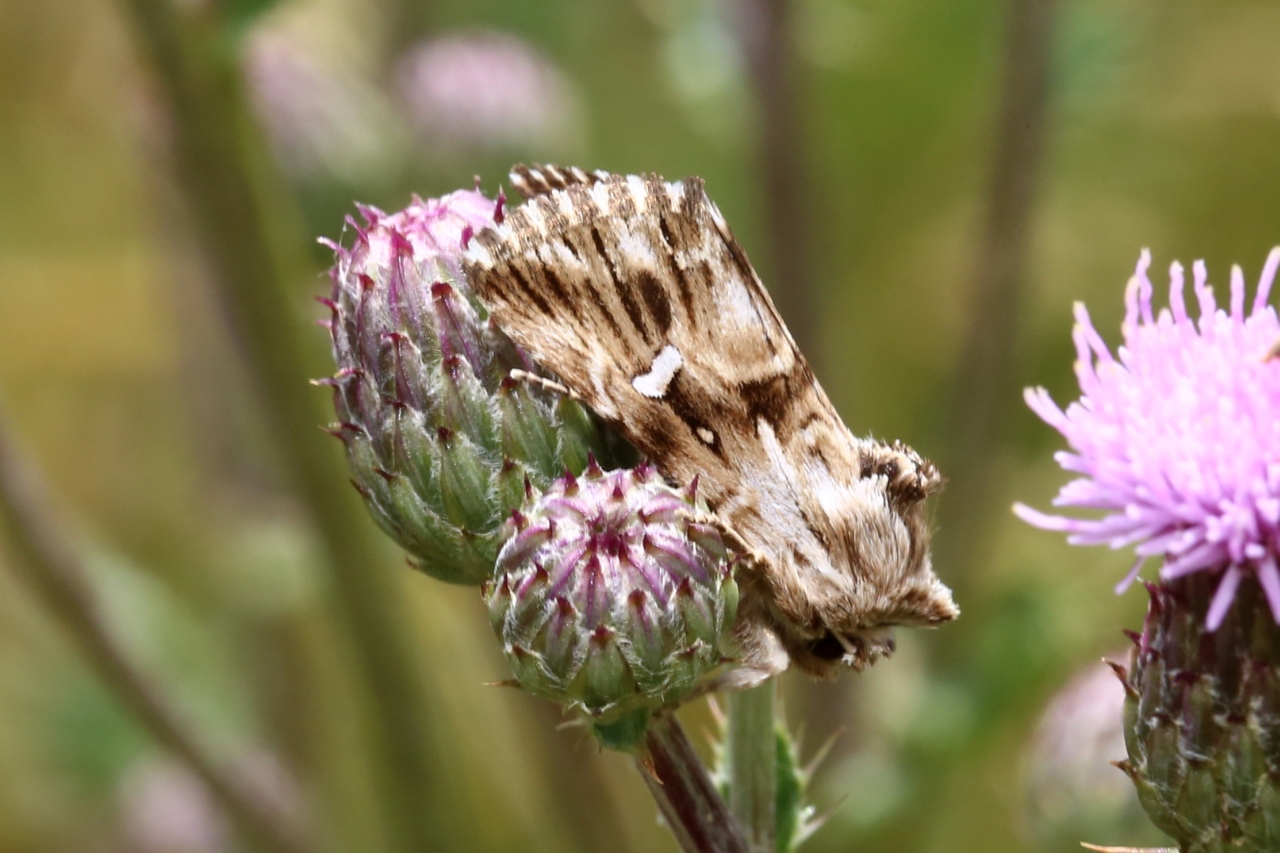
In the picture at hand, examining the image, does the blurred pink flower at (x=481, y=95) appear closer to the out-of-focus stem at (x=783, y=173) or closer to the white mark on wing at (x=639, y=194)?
the out-of-focus stem at (x=783, y=173)

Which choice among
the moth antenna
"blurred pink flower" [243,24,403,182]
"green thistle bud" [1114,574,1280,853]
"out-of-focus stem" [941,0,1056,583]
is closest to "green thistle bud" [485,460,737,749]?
the moth antenna

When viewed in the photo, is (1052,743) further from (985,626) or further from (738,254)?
(738,254)

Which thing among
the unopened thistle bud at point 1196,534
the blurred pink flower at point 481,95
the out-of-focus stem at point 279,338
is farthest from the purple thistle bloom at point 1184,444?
the blurred pink flower at point 481,95

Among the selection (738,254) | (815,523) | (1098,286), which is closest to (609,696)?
(815,523)

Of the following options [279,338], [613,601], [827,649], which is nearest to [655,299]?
[613,601]

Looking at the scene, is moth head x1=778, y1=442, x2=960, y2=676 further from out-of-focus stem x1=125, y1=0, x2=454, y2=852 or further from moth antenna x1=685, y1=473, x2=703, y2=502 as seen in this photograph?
out-of-focus stem x1=125, y1=0, x2=454, y2=852

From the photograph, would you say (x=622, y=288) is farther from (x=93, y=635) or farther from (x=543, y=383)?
(x=93, y=635)

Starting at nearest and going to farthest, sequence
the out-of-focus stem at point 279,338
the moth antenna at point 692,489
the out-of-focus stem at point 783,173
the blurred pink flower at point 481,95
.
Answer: the moth antenna at point 692,489, the out-of-focus stem at point 279,338, the out-of-focus stem at point 783,173, the blurred pink flower at point 481,95
